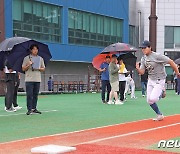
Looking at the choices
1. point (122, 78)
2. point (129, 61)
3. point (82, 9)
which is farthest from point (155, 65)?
point (82, 9)

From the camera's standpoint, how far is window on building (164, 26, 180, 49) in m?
56.9

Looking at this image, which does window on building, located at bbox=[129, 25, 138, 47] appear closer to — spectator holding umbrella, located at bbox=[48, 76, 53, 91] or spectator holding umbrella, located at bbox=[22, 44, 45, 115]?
spectator holding umbrella, located at bbox=[48, 76, 53, 91]

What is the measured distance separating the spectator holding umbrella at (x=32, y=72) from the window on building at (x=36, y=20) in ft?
72.5

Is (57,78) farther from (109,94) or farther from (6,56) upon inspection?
(6,56)

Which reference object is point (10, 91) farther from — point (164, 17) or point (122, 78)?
point (164, 17)

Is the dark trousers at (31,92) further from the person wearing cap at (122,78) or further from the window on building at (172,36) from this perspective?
the window on building at (172,36)

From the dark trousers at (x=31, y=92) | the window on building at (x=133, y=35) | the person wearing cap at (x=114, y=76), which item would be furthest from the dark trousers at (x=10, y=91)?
the window on building at (x=133, y=35)

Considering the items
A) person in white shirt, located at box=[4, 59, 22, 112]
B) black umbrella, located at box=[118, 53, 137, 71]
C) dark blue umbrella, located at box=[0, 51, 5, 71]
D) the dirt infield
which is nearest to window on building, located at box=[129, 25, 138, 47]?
black umbrella, located at box=[118, 53, 137, 71]

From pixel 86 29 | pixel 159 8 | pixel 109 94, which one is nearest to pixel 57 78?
pixel 86 29

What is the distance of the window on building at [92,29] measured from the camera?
41.6m

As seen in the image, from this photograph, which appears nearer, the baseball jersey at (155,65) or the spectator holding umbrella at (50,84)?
the baseball jersey at (155,65)

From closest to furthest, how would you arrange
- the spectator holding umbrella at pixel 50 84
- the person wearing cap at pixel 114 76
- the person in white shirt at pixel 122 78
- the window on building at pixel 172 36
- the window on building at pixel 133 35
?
1. the person wearing cap at pixel 114 76
2. the person in white shirt at pixel 122 78
3. the spectator holding umbrella at pixel 50 84
4. the window on building at pixel 133 35
5. the window on building at pixel 172 36

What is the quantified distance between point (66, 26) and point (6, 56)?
27248mm

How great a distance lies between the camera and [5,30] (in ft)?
109
